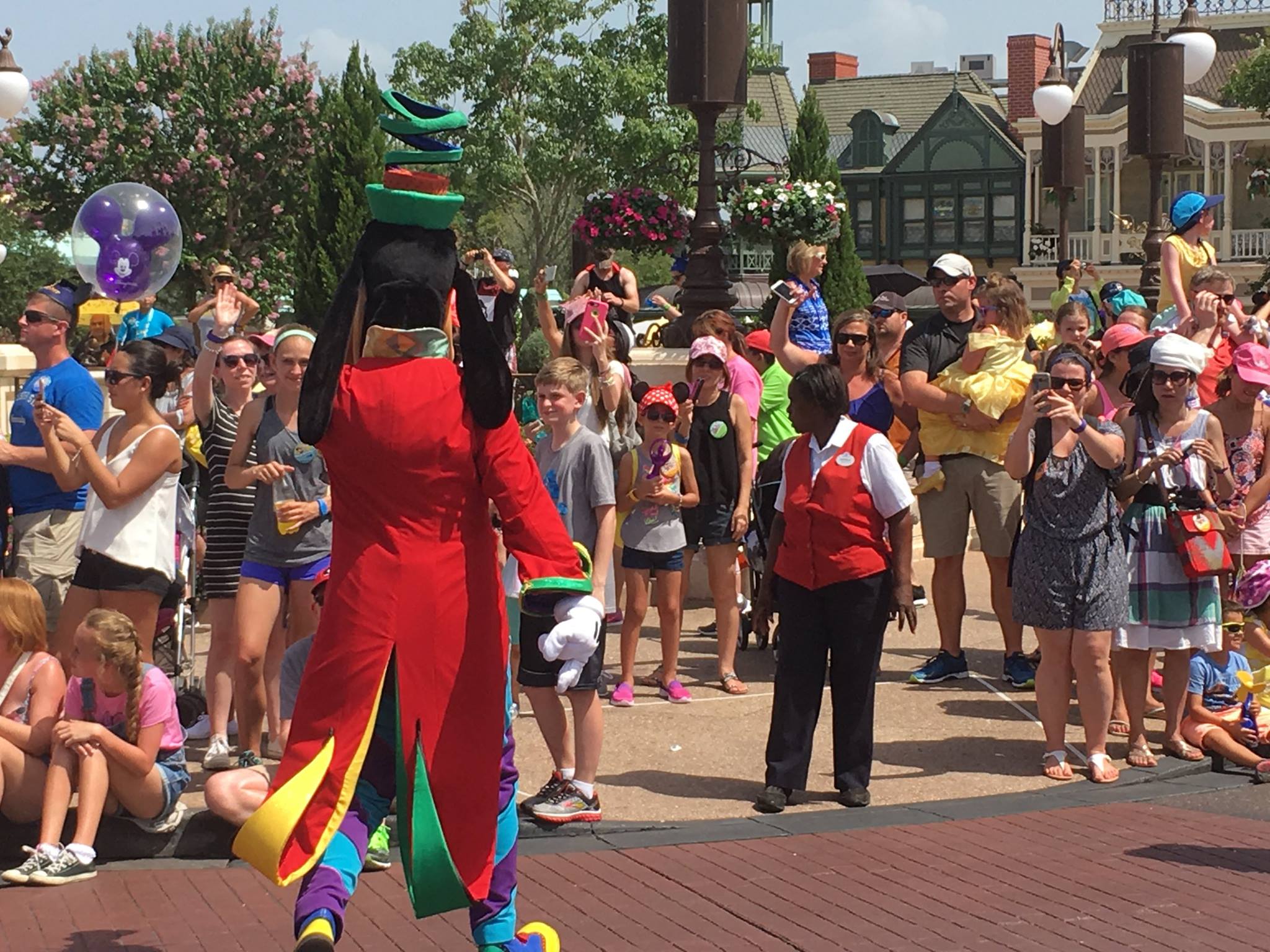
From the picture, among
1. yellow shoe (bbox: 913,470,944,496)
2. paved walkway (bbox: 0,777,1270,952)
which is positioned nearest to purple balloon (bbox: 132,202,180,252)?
yellow shoe (bbox: 913,470,944,496)

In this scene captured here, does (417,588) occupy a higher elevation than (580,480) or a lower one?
lower

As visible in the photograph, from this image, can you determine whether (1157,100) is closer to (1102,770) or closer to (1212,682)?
(1212,682)

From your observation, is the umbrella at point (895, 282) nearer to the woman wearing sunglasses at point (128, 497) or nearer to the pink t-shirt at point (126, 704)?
the woman wearing sunglasses at point (128, 497)

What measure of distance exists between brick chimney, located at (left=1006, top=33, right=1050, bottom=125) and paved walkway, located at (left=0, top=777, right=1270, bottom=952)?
54039 millimetres

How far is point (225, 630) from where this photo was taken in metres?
7.70

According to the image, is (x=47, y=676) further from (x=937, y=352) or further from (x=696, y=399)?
(x=937, y=352)

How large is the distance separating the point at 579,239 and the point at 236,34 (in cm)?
2587

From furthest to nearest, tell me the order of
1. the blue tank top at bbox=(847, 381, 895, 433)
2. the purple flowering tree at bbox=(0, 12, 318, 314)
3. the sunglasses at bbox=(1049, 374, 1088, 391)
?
the purple flowering tree at bbox=(0, 12, 318, 314) < the blue tank top at bbox=(847, 381, 895, 433) < the sunglasses at bbox=(1049, 374, 1088, 391)

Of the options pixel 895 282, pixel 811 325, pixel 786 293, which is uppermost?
pixel 895 282

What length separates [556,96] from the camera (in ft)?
151

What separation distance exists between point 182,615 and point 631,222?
745 cm

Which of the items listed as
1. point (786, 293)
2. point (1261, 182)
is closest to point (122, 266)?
point (786, 293)

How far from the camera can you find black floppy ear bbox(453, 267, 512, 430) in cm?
470

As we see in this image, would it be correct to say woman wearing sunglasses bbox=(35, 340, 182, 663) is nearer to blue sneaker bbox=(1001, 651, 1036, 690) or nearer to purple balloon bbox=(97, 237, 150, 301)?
purple balloon bbox=(97, 237, 150, 301)
